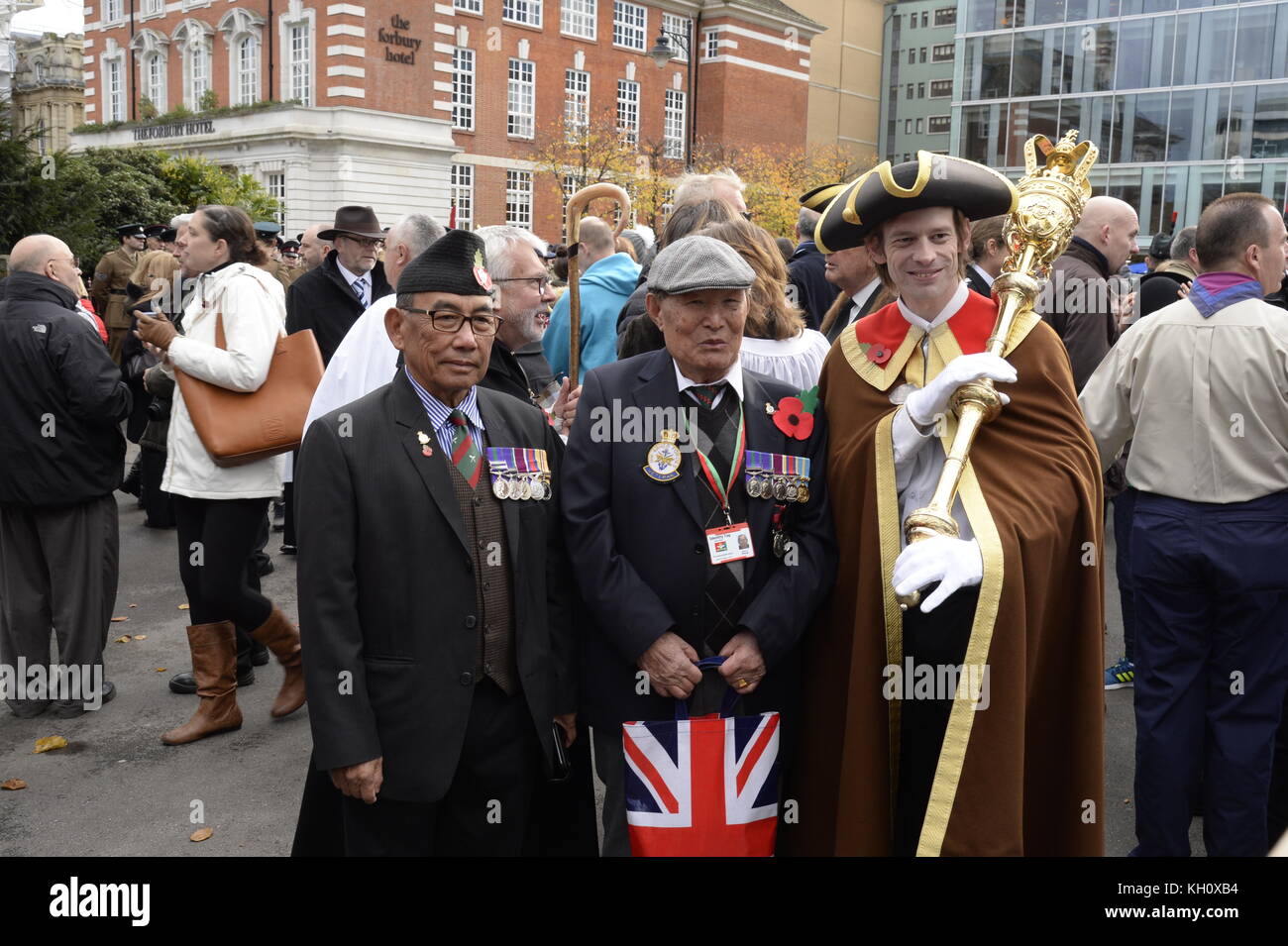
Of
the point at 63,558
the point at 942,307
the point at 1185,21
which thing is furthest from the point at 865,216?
the point at 1185,21

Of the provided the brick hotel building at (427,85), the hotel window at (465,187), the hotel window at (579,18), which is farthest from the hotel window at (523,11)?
the hotel window at (465,187)

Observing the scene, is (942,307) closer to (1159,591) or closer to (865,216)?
(865,216)

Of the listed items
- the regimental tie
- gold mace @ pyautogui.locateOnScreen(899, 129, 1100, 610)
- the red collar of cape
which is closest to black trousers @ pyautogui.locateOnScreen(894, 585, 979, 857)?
gold mace @ pyautogui.locateOnScreen(899, 129, 1100, 610)

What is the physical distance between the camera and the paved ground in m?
4.47

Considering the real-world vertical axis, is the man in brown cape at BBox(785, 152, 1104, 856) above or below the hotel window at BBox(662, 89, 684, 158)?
below

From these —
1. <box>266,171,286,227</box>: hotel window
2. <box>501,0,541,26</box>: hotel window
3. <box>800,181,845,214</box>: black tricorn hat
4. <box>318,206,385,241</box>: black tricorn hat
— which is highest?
<box>501,0,541,26</box>: hotel window

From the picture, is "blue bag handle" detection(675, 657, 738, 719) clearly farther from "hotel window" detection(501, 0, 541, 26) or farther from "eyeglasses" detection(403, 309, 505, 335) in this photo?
"hotel window" detection(501, 0, 541, 26)

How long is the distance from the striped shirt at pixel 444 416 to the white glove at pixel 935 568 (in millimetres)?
1245

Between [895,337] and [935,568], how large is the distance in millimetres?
923

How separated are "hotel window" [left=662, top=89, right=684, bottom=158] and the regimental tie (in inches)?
2016

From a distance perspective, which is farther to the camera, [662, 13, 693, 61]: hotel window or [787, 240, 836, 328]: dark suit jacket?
[662, 13, 693, 61]: hotel window

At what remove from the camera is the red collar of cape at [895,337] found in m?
3.28

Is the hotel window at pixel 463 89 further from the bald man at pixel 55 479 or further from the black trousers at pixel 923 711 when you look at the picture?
the black trousers at pixel 923 711
